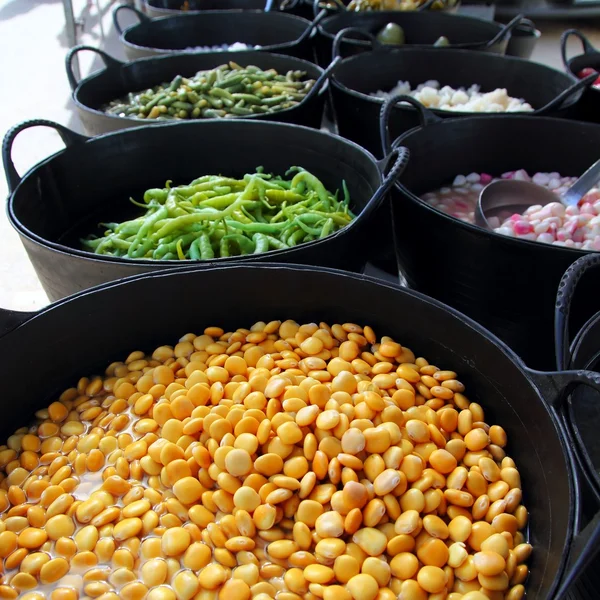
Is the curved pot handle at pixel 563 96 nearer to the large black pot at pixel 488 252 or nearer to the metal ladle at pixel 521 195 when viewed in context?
the large black pot at pixel 488 252

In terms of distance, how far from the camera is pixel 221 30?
3.29m

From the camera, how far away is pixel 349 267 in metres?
1.41

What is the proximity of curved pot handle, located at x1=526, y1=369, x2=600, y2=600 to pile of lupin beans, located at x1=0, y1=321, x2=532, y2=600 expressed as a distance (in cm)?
14

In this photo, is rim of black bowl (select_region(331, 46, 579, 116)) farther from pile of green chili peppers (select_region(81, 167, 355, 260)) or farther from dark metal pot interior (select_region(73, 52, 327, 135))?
pile of green chili peppers (select_region(81, 167, 355, 260))

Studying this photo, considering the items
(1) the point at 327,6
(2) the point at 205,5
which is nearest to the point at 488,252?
(1) the point at 327,6

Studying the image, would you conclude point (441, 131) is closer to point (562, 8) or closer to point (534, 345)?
point (534, 345)

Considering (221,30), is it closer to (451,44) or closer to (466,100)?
(451,44)

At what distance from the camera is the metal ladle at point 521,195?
5.94 ft

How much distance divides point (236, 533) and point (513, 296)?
878 millimetres

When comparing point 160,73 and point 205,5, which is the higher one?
point 205,5

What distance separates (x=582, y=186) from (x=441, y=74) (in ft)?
3.77

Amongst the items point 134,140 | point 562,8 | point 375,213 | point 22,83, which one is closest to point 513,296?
point 375,213

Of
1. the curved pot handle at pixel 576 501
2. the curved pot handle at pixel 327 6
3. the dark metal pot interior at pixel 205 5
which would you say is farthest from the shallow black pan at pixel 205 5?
the curved pot handle at pixel 576 501

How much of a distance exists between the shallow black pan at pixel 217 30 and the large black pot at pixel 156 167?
140 cm
